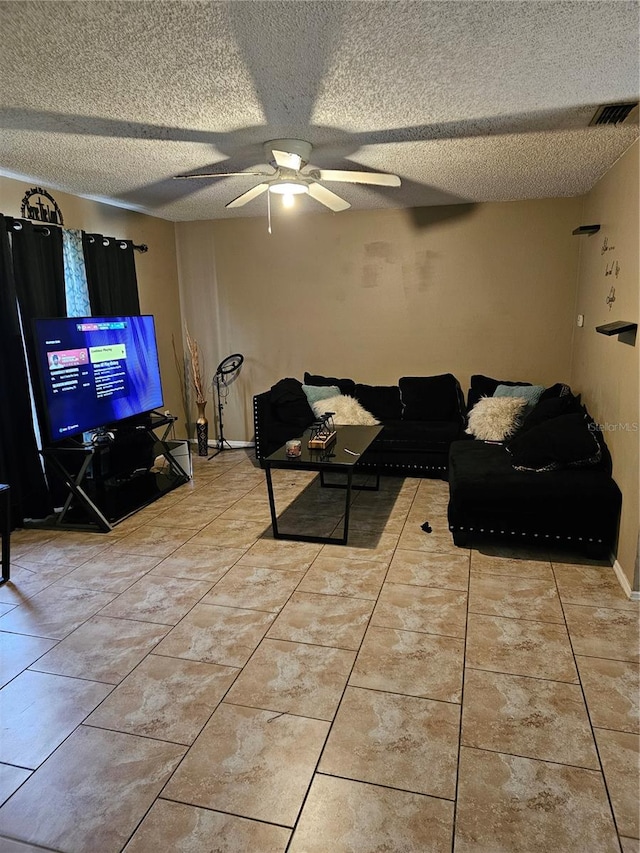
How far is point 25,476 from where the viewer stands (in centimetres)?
396

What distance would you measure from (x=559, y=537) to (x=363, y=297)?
321 centimetres

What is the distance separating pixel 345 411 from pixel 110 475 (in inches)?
81.9

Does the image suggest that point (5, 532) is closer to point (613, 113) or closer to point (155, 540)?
point (155, 540)

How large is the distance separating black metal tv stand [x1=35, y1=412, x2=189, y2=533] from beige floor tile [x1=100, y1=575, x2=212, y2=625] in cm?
98

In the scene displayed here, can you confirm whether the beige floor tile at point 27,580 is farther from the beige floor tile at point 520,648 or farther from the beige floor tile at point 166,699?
the beige floor tile at point 520,648

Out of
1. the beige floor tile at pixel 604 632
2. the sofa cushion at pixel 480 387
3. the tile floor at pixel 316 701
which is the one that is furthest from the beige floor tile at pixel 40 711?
the sofa cushion at pixel 480 387

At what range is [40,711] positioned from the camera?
2131 millimetres

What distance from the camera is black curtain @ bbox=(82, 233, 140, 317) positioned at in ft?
14.9

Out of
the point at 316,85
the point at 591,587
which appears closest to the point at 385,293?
the point at 316,85

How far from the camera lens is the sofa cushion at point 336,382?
5.53m

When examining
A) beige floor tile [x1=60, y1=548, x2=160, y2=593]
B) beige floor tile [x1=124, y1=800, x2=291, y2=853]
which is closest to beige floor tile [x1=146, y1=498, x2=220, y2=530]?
beige floor tile [x1=60, y1=548, x2=160, y2=593]

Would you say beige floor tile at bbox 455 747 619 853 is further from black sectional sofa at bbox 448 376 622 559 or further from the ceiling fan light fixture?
the ceiling fan light fixture

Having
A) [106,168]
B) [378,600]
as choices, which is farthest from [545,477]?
[106,168]

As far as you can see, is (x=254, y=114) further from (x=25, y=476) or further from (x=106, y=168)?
(x=25, y=476)
